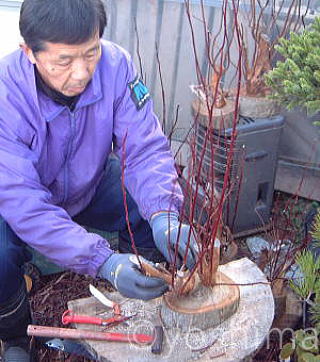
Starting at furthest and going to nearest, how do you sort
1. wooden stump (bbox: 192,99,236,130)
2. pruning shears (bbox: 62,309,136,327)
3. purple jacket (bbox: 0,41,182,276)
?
wooden stump (bbox: 192,99,236,130) → purple jacket (bbox: 0,41,182,276) → pruning shears (bbox: 62,309,136,327)

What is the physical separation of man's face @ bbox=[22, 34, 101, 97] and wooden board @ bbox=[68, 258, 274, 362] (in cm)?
85

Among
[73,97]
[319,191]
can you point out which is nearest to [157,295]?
[73,97]

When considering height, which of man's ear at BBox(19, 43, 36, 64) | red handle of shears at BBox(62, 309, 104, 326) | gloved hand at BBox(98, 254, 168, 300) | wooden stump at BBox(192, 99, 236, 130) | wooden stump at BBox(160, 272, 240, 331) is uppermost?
man's ear at BBox(19, 43, 36, 64)

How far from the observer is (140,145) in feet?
7.98

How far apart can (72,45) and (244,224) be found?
5.47ft

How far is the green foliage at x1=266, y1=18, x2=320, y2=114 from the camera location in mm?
2096

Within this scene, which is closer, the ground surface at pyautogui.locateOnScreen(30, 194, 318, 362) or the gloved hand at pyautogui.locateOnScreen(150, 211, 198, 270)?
the gloved hand at pyautogui.locateOnScreen(150, 211, 198, 270)

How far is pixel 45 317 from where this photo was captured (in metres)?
2.74

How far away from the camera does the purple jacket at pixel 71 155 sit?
83.0 inches

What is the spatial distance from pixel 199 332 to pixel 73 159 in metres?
0.96

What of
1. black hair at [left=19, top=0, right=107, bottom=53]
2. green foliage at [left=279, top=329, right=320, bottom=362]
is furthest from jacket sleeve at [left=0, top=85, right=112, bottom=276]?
green foliage at [left=279, top=329, right=320, bottom=362]

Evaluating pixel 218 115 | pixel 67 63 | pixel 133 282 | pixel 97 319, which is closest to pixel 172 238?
pixel 133 282

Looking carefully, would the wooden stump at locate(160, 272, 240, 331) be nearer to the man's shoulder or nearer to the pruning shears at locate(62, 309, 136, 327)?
the pruning shears at locate(62, 309, 136, 327)

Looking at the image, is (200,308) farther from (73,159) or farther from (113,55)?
(113,55)
